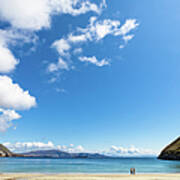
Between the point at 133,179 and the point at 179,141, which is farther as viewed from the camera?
the point at 179,141

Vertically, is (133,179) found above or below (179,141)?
below

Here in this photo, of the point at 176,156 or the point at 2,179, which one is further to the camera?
the point at 176,156

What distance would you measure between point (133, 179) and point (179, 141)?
18285cm

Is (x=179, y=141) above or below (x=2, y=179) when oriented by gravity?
above

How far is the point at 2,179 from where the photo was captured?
34.3 m

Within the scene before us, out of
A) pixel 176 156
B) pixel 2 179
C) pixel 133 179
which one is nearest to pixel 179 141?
pixel 176 156

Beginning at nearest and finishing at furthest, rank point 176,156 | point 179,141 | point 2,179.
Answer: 1. point 2,179
2. point 176,156
3. point 179,141

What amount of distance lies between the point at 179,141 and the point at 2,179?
197060 millimetres

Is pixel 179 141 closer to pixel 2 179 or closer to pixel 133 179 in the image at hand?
pixel 133 179

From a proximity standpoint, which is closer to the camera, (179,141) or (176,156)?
(176,156)

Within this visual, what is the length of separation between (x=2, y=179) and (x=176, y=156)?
162005 millimetres

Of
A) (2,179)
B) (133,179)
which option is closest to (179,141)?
(133,179)

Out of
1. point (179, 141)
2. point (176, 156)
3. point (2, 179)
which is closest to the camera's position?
point (2, 179)

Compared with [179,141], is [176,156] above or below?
below
